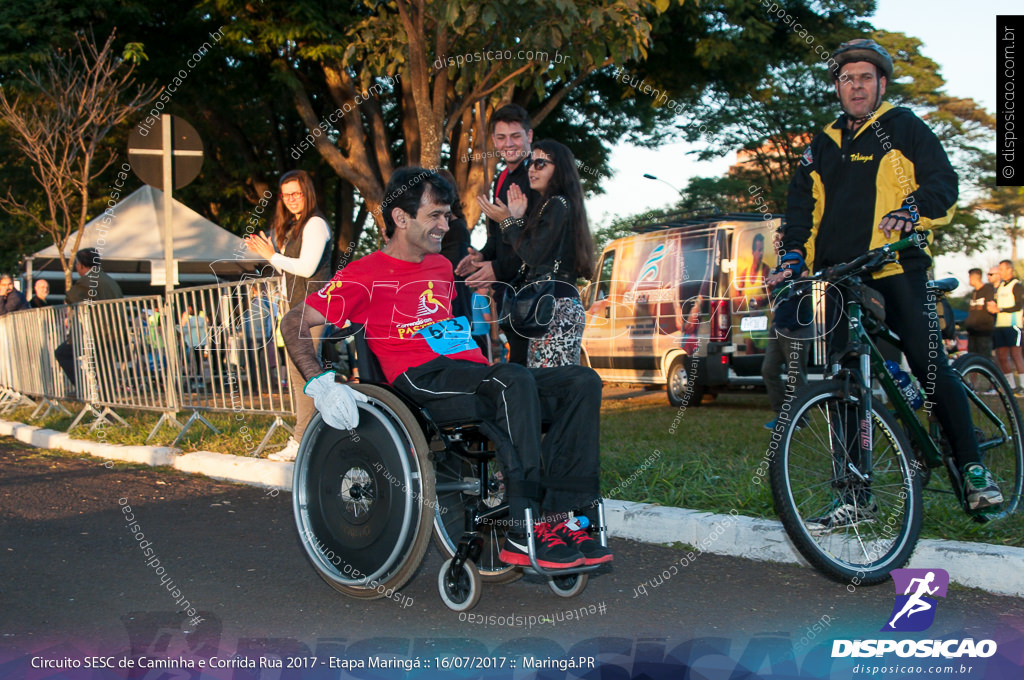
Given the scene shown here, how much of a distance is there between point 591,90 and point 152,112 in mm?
7776

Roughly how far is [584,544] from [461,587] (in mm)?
459

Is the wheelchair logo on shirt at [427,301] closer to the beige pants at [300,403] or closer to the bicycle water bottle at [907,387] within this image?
the bicycle water bottle at [907,387]

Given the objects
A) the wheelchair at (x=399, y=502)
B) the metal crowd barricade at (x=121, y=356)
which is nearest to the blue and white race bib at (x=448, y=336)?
the wheelchair at (x=399, y=502)

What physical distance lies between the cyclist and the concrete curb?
0.30 metres

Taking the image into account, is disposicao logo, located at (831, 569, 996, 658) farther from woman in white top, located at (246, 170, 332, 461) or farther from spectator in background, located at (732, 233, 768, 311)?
spectator in background, located at (732, 233, 768, 311)

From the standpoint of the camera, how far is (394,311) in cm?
379

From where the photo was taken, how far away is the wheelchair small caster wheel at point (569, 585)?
145 inches

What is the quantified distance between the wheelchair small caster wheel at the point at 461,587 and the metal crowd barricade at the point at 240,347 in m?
3.60

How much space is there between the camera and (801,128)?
68.1 feet

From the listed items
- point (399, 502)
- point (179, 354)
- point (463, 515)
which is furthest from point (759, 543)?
point (179, 354)

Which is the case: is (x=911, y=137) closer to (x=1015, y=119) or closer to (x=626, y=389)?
(x=1015, y=119)

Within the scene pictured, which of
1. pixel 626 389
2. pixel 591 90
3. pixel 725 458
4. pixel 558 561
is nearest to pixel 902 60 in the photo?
pixel 591 90

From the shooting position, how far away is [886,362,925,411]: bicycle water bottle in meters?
4.04

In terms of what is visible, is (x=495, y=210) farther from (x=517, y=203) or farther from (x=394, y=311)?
(x=394, y=311)
